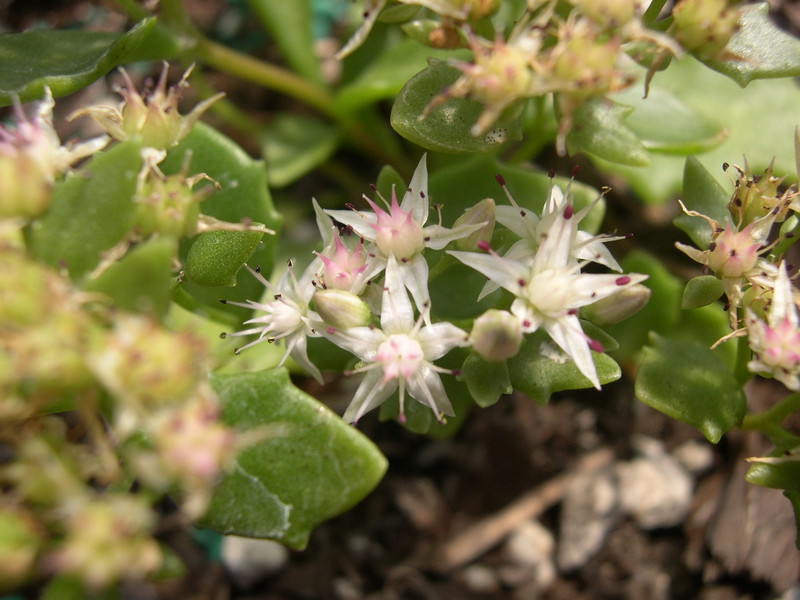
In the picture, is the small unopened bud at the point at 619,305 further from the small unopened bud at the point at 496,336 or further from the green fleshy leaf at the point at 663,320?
the green fleshy leaf at the point at 663,320

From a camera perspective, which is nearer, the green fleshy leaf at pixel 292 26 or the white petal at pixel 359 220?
the white petal at pixel 359 220

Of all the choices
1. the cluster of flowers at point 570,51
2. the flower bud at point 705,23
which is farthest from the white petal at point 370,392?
the flower bud at point 705,23

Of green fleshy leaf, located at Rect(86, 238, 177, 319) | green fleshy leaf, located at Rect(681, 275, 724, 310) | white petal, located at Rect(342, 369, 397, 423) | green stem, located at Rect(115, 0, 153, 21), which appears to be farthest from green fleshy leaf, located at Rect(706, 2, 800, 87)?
green stem, located at Rect(115, 0, 153, 21)

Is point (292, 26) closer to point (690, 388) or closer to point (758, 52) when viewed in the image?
point (758, 52)

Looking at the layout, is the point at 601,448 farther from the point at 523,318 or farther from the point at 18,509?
the point at 18,509

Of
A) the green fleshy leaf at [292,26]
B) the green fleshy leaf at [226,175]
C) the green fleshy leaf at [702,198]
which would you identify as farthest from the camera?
the green fleshy leaf at [292,26]

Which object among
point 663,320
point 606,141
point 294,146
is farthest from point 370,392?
point 294,146

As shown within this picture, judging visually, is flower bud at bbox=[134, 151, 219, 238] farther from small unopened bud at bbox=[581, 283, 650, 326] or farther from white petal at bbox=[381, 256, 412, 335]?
small unopened bud at bbox=[581, 283, 650, 326]
